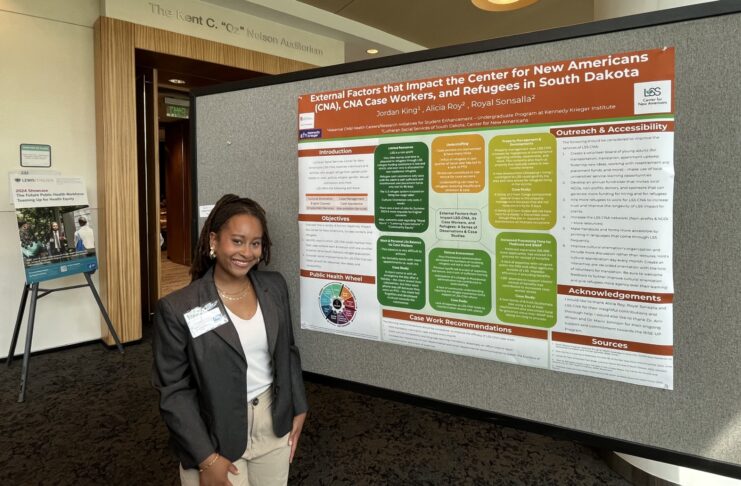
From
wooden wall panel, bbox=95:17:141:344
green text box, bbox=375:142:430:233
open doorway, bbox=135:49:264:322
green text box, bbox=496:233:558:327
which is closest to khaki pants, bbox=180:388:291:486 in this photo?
green text box, bbox=375:142:430:233

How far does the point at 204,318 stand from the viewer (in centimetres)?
109

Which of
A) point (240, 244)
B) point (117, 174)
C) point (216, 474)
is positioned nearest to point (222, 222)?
point (240, 244)

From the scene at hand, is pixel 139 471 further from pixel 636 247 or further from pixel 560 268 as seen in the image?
pixel 636 247

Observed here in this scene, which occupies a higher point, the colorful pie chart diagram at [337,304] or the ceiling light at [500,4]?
the ceiling light at [500,4]

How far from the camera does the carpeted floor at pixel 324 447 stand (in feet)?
6.40

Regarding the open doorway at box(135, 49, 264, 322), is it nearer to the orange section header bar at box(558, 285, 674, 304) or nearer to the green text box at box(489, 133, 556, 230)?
the green text box at box(489, 133, 556, 230)

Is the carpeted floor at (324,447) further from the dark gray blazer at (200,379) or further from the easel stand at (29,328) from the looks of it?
the dark gray blazer at (200,379)

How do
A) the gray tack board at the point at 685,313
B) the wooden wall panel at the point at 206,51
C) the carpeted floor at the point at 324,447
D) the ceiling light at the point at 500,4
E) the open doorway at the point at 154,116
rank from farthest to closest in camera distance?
the open doorway at the point at 154,116 < the ceiling light at the point at 500,4 < the wooden wall panel at the point at 206,51 < the carpeted floor at the point at 324,447 < the gray tack board at the point at 685,313

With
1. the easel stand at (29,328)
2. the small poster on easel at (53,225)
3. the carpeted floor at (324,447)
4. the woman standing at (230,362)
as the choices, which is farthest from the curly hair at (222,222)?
the small poster on easel at (53,225)

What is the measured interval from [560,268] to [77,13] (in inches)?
166

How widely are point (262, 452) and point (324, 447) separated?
3.52ft

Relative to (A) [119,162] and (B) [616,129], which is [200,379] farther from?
(A) [119,162]

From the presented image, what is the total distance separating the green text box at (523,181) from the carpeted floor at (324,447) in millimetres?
1244

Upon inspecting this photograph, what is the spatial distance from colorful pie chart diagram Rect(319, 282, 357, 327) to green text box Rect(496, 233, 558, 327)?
1.28 feet
